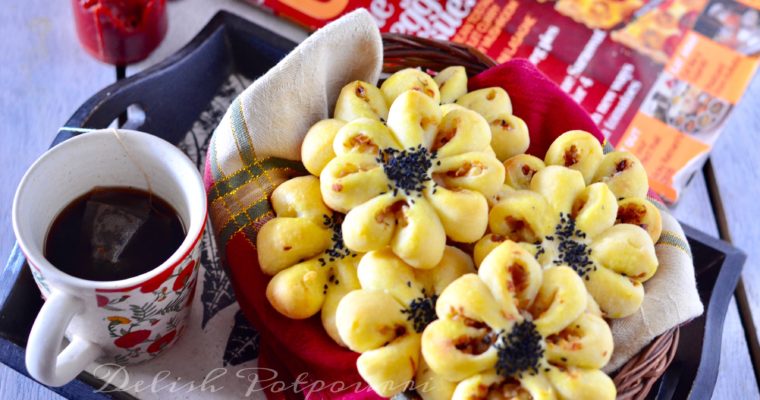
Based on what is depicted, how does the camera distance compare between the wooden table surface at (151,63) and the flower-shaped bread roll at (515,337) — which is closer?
the flower-shaped bread roll at (515,337)

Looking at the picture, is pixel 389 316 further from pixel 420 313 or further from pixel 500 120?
pixel 500 120

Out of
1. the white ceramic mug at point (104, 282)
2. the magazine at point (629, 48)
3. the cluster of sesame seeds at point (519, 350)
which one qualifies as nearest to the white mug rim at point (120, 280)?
the white ceramic mug at point (104, 282)

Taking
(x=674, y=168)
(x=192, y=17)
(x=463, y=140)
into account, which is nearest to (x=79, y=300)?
(x=463, y=140)

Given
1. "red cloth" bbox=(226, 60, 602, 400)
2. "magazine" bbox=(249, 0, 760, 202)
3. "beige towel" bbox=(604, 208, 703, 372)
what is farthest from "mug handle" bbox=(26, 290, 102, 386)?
"magazine" bbox=(249, 0, 760, 202)

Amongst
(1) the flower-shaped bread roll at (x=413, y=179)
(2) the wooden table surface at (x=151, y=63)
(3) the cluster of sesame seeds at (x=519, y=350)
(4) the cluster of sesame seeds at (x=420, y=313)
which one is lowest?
(2) the wooden table surface at (x=151, y=63)

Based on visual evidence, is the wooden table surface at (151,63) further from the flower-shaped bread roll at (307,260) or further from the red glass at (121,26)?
the flower-shaped bread roll at (307,260)

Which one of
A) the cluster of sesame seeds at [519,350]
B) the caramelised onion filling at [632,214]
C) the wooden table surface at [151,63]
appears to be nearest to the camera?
the cluster of sesame seeds at [519,350]
